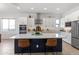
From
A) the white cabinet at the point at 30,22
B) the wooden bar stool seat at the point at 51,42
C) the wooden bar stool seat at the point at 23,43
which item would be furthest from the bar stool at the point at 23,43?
the white cabinet at the point at 30,22

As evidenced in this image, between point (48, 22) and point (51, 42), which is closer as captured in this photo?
point (51, 42)

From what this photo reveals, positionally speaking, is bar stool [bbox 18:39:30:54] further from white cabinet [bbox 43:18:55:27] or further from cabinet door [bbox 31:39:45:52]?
white cabinet [bbox 43:18:55:27]

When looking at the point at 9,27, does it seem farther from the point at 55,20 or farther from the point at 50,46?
the point at 50,46

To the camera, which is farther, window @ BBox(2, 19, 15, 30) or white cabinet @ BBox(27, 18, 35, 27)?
window @ BBox(2, 19, 15, 30)

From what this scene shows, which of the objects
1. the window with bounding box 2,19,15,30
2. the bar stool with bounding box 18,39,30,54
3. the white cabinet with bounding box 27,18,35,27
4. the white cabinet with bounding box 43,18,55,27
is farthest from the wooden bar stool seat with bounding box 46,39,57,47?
the window with bounding box 2,19,15,30

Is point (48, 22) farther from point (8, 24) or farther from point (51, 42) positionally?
point (51, 42)

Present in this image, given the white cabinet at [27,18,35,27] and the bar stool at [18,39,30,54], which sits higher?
the white cabinet at [27,18,35,27]

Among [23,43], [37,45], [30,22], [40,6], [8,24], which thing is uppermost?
[40,6]

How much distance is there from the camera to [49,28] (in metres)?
11.6

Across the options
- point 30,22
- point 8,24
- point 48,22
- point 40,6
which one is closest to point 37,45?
point 40,6

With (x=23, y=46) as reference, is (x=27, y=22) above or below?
above

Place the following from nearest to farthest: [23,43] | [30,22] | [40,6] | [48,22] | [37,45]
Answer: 1. [23,43]
2. [37,45]
3. [40,6]
4. [30,22]
5. [48,22]
